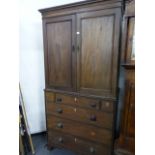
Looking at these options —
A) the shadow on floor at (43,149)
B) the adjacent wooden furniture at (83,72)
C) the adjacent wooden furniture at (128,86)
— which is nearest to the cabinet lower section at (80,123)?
the adjacent wooden furniture at (83,72)

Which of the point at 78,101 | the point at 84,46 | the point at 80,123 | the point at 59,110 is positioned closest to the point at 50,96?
the point at 59,110

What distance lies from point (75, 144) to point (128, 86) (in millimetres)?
1129

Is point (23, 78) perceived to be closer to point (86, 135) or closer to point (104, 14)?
point (86, 135)

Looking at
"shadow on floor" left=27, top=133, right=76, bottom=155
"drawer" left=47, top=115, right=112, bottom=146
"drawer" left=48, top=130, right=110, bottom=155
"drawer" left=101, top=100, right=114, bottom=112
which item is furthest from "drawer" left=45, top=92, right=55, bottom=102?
"shadow on floor" left=27, top=133, right=76, bottom=155

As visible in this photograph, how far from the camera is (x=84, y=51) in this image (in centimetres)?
163

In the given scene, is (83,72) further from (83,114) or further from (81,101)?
(83,114)

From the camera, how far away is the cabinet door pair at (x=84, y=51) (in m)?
1.50

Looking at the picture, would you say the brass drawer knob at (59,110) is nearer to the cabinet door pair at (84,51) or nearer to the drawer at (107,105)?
the cabinet door pair at (84,51)

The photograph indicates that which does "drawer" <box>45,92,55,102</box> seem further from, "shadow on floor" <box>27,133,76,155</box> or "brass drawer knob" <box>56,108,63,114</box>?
"shadow on floor" <box>27,133,76,155</box>

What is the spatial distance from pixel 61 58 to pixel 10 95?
3.90 feet

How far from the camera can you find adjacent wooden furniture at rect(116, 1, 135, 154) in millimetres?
1221
